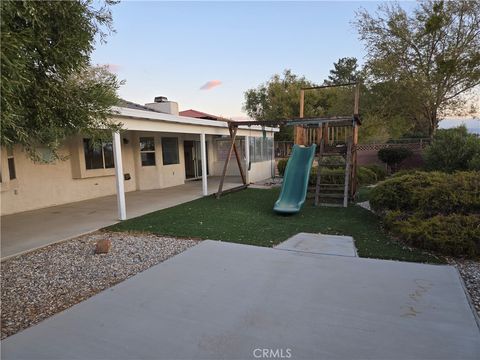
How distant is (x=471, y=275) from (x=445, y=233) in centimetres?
83

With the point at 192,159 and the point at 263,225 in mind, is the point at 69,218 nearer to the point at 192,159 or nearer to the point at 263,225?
the point at 263,225

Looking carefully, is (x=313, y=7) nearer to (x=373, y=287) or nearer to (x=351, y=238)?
(x=351, y=238)

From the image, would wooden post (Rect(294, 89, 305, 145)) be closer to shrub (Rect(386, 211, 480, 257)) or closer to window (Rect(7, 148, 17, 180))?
shrub (Rect(386, 211, 480, 257))

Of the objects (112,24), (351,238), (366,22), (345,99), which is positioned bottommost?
(351,238)

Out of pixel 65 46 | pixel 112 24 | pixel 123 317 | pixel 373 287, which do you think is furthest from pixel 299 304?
pixel 112 24

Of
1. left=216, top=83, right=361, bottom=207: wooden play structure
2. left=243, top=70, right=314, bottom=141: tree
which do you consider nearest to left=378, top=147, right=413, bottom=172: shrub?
left=216, top=83, right=361, bottom=207: wooden play structure

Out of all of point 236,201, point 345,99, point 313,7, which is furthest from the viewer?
point 345,99

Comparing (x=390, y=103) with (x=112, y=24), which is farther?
(x=390, y=103)

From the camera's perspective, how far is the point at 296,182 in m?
8.41

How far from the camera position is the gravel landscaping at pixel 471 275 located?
3131 mm

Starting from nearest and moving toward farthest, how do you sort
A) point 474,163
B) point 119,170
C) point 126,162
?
point 119,170, point 474,163, point 126,162

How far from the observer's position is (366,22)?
15516 millimetres

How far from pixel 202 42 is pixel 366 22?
1040cm

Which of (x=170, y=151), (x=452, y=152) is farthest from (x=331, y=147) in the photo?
(x=170, y=151)
